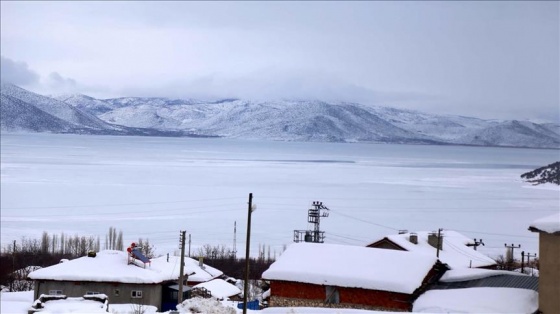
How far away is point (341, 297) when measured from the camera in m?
8.91

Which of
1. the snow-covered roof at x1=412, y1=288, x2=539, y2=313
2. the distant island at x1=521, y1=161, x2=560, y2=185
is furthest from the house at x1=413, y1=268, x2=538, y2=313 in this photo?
the distant island at x1=521, y1=161, x2=560, y2=185

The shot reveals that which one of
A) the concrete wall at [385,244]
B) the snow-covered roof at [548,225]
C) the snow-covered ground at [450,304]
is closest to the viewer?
the snow-covered ground at [450,304]

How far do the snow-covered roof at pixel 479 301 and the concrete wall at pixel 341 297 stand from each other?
248 mm

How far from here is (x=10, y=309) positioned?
711 centimetres

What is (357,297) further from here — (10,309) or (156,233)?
(156,233)

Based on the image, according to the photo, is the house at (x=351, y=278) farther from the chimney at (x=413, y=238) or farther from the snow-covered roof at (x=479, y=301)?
the chimney at (x=413, y=238)

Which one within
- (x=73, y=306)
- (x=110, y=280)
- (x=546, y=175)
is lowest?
(x=110, y=280)

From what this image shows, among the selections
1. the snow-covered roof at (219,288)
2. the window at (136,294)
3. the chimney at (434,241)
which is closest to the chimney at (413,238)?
the chimney at (434,241)

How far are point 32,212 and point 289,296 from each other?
22.3 meters

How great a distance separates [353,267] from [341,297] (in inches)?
18.8

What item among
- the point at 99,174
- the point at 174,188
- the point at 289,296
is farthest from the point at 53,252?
the point at 99,174

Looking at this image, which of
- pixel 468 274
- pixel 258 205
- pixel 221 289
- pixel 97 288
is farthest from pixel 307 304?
pixel 258 205

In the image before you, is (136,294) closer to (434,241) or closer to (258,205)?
(434,241)

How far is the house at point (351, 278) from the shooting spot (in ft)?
28.7
